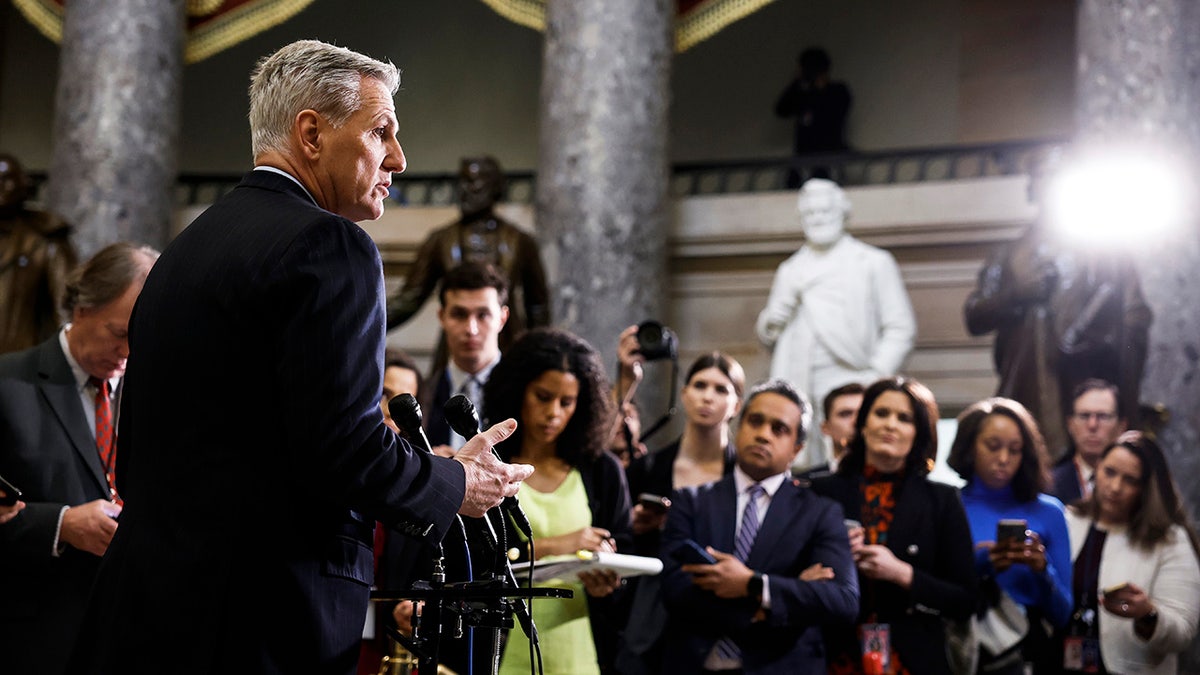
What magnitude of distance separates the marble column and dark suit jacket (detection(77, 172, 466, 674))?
20.0 ft

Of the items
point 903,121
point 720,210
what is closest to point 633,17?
point 720,210

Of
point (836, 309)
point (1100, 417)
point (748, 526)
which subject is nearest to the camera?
point (748, 526)

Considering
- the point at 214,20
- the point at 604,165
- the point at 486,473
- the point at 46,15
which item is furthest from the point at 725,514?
the point at 46,15

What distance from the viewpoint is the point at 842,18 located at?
1270 centimetres

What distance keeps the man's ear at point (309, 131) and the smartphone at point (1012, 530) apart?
2996 millimetres

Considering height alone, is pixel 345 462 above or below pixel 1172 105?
below

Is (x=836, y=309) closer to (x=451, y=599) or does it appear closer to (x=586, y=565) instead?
(x=586, y=565)

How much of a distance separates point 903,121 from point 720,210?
266 centimetres

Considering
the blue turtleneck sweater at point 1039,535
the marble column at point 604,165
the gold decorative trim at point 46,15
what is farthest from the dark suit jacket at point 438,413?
the gold decorative trim at point 46,15

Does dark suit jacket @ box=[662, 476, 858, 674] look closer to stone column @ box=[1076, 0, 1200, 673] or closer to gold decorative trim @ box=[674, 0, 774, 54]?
stone column @ box=[1076, 0, 1200, 673]

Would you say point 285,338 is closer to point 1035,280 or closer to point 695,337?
point 1035,280

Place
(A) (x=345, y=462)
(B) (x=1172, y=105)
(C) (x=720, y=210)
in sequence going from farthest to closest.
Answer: (C) (x=720, y=210), (B) (x=1172, y=105), (A) (x=345, y=462)

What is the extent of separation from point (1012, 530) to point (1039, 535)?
34 cm

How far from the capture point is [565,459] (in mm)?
4195
